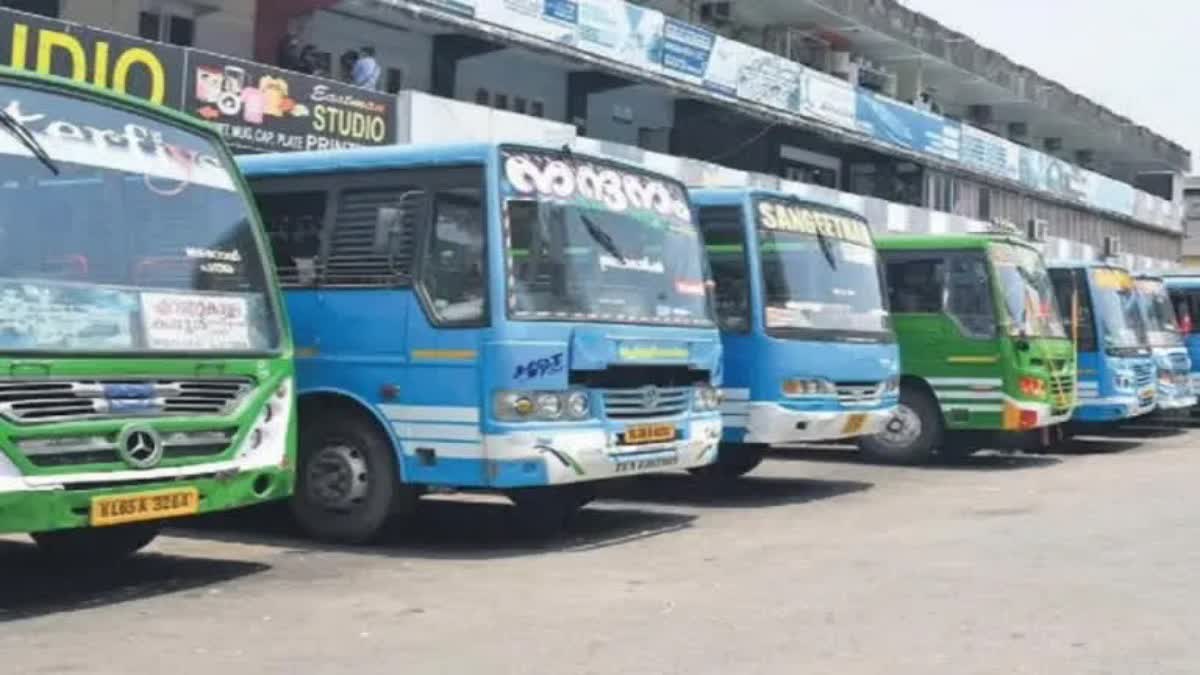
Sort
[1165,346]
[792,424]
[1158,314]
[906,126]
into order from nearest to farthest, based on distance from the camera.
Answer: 1. [792,424]
2. [1165,346]
3. [1158,314]
4. [906,126]

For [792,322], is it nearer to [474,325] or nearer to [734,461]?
A: [734,461]

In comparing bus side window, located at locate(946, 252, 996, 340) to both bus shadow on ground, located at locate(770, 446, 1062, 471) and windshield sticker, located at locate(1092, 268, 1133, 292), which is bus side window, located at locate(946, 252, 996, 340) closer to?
bus shadow on ground, located at locate(770, 446, 1062, 471)

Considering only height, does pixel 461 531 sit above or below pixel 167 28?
below

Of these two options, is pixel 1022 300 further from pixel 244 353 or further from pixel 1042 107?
pixel 1042 107

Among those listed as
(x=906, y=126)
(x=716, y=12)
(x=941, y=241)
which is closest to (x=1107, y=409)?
(x=941, y=241)

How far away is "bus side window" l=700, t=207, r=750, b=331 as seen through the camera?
40.2ft

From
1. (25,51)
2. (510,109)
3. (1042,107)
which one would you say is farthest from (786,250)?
(1042,107)

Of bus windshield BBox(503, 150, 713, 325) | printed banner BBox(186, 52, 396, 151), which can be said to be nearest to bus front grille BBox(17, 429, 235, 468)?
bus windshield BBox(503, 150, 713, 325)

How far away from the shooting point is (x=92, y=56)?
15633 mm

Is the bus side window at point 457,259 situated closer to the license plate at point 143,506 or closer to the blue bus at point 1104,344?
the license plate at point 143,506

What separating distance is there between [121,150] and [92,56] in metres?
8.47

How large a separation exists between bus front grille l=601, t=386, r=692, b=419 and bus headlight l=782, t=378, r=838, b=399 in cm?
194

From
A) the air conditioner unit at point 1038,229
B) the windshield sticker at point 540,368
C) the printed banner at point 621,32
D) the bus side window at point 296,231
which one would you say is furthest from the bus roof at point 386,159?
the air conditioner unit at point 1038,229

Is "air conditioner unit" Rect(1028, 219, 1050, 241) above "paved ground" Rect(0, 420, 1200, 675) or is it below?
above
